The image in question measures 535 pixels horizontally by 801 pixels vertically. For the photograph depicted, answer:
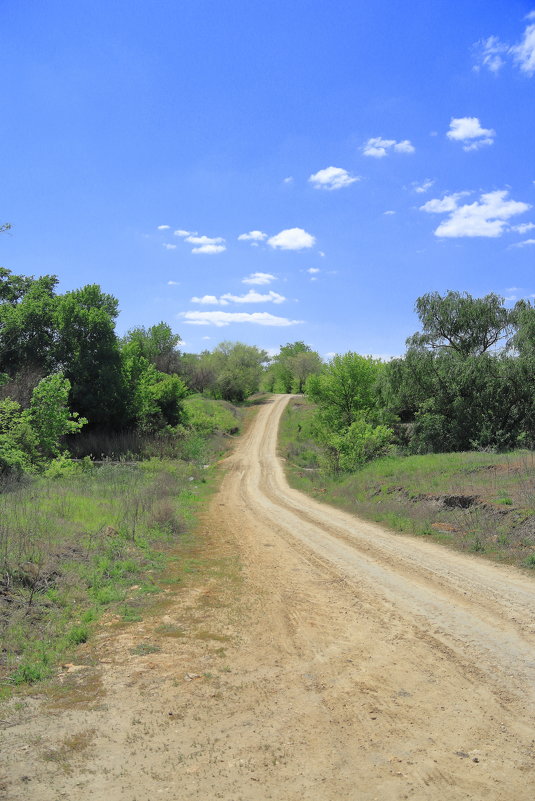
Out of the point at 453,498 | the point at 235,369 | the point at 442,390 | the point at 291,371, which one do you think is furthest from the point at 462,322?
the point at 291,371

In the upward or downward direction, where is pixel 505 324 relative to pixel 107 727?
upward

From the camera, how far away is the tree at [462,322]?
33.3 metres

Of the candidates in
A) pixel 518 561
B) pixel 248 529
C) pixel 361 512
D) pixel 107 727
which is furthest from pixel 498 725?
pixel 361 512

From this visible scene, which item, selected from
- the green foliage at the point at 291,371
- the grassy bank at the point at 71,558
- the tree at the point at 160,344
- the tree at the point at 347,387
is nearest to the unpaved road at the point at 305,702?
the grassy bank at the point at 71,558

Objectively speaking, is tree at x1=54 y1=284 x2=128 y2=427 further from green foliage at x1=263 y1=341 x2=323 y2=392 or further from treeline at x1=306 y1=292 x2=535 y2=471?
green foliage at x1=263 y1=341 x2=323 y2=392

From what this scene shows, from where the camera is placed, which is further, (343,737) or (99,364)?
(99,364)

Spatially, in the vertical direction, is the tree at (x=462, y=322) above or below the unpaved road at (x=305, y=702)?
above

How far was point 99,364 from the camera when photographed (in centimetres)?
3641

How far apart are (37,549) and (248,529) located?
8015 mm

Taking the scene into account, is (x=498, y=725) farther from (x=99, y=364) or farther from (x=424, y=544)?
(x=99, y=364)

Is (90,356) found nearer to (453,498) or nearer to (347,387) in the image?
(347,387)

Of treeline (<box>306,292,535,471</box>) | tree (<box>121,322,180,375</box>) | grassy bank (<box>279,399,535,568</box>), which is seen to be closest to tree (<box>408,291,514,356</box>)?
treeline (<box>306,292,535,471</box>)

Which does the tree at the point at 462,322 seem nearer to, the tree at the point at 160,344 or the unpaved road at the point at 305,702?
the unpaved road at the point at 305,702

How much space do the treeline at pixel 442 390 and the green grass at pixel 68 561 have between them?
1578cm
